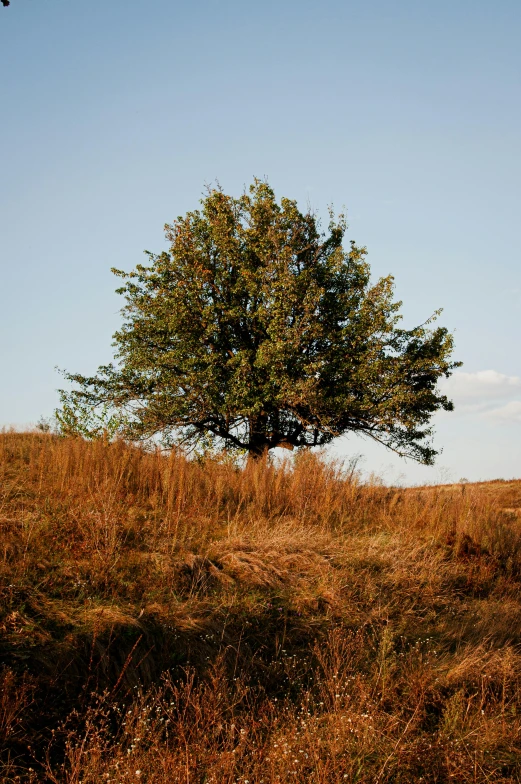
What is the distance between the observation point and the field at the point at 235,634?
16.0 feet

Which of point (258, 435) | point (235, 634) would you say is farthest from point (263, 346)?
point (235, 634)

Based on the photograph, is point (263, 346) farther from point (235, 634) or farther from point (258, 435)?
point (235, 634)

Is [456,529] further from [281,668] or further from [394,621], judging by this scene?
[281,668]

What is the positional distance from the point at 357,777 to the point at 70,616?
344 centimetres

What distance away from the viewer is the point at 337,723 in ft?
17.0

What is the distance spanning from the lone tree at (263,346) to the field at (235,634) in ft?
24.1

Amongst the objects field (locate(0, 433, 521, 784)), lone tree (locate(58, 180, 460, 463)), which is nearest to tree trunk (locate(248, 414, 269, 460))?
lone tree (locate(58, 180, 460, 463))

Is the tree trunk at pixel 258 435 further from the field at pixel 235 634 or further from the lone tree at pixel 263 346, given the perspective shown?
the field at pixel 235 634

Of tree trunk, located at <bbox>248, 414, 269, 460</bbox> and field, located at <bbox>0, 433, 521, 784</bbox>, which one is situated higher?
tree trunk, located at <bbox>248, 414, 269, 460</bbox>

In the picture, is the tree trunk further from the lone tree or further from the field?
the field

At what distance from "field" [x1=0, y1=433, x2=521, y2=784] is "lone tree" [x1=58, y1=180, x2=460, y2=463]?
734cm

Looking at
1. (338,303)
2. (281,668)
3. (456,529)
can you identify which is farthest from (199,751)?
(338,303)

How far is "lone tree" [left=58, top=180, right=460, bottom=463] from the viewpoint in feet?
60.9

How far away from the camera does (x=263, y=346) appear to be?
18.1m
